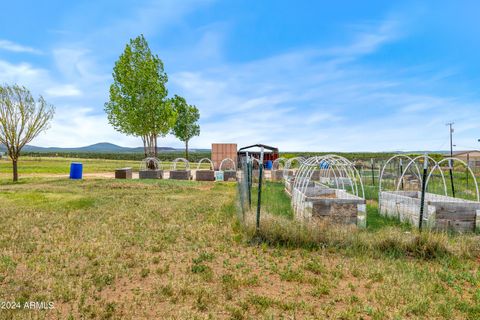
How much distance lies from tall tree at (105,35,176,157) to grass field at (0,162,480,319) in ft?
76.4

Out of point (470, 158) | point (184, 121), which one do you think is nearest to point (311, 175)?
point (184, 121)

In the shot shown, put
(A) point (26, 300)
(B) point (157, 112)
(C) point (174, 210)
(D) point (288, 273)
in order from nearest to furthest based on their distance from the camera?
(A) point (26, 300) → (D) point (288, 273) → (C) point (174, 210) → (B) point (157, 112)

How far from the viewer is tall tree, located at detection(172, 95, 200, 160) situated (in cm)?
5275

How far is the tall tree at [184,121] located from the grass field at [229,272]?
147ft

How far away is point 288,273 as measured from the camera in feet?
17.1

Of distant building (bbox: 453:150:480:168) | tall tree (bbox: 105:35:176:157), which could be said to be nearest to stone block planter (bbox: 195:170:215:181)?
tall tree (bbox: 105:35:176:157)

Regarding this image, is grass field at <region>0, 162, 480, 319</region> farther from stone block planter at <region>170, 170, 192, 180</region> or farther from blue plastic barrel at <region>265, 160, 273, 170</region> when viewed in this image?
blue plastic barrel at <region>265, 160, 273, 170</region>

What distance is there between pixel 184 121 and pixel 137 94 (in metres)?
22.1

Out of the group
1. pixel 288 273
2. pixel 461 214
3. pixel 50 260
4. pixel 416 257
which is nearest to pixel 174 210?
pixel 50 260

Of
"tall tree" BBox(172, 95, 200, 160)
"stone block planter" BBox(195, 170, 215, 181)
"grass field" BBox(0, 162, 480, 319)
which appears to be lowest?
"grass field" BBox(0, 162, 480, 319)

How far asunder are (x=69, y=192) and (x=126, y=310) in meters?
13.1

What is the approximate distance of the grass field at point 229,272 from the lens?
4086mm

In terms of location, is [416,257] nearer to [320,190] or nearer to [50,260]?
[320,190]

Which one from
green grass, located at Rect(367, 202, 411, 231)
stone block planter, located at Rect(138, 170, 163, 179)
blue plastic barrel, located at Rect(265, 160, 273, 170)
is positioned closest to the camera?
green grass, located at Rect(367, 202, 411, 231)
